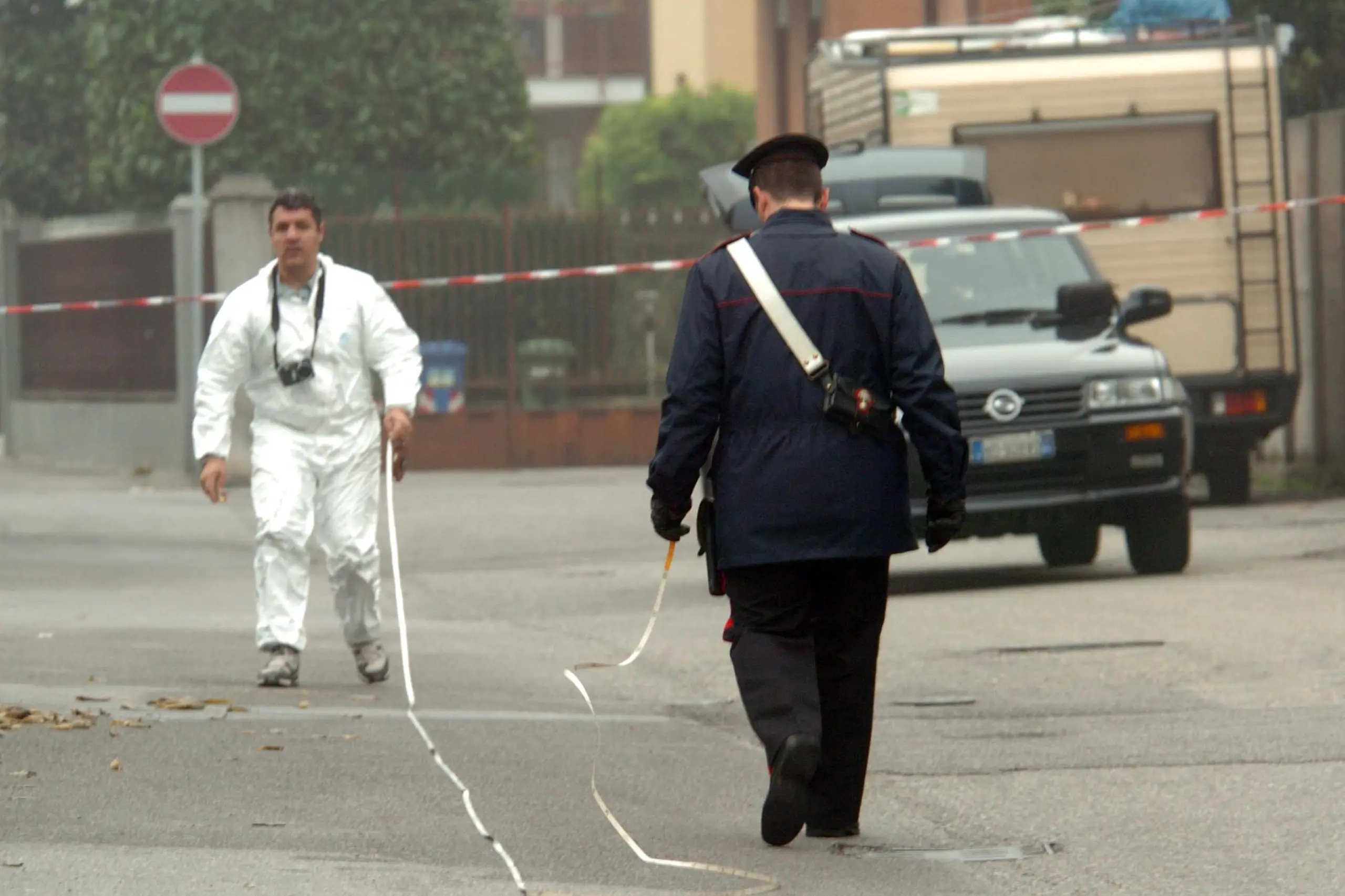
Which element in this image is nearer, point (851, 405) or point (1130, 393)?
→ point (851, 405)

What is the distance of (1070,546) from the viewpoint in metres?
14.3

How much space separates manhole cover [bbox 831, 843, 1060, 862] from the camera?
247 inches

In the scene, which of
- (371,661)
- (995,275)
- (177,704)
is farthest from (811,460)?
(995,275)

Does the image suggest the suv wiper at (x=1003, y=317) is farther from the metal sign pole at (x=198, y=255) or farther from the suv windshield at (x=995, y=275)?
the metal sign pole at (x=198, y=255)

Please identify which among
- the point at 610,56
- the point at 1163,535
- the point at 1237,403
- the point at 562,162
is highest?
the point at 610,56

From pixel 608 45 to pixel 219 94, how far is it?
55.2 meters

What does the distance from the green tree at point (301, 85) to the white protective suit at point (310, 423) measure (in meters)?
17.6

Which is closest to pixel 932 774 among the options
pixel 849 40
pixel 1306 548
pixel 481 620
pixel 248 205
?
pixel 481 620

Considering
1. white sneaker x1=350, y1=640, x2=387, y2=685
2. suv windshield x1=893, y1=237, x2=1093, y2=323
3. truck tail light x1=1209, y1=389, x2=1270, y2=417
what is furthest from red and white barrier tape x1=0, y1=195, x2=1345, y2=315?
white sneaker x1=350, y1=640, x2=387, y2=685

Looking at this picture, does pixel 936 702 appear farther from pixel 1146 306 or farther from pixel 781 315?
pixel 1146 306

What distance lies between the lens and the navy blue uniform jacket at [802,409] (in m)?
6.45

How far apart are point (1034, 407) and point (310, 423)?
423 centimetres

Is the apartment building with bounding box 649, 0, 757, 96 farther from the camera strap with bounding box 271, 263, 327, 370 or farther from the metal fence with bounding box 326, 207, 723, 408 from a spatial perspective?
the camera strap with bounding box 271, 263, 327, 370

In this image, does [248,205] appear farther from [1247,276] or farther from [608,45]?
[608,45]
